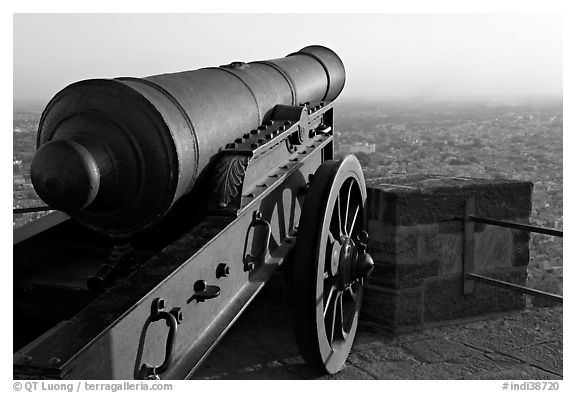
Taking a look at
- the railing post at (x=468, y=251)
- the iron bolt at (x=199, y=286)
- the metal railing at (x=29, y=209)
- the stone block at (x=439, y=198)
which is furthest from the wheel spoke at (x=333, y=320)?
the metal railing at (x=29, y=209)

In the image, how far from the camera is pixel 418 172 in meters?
4.97

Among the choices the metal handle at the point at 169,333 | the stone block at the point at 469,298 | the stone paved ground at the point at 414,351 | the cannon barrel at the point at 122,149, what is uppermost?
the cannon barrel at the point at 122,149

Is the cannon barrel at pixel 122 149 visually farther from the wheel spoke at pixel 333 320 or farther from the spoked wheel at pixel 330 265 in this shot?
the wheel spoke at pixel 333 320

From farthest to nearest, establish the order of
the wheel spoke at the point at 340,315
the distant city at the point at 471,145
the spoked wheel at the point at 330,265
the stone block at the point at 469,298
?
1. the distant city at the point at 471,145
2. the stone block at the point at 469,298
3. the wheel spoke at the point at 340,315
4. the spoked wheel at the point at 330,265

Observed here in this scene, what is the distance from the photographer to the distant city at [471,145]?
468 centimetres

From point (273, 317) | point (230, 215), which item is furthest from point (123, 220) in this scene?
point (273, 317)

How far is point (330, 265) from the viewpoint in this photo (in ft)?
11.6

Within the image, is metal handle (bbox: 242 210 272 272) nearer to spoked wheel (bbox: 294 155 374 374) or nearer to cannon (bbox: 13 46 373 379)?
cannon (bbox: 13 46 373 379)

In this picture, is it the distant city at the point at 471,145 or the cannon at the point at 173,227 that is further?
the distant city at the point at 471,145

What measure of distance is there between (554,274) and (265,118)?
2.40 metres

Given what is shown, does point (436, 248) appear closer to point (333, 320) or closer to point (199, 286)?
point (333, 320)

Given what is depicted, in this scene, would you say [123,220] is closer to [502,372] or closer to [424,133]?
[502,372]

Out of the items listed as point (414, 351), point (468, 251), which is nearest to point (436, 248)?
point (468, 251)

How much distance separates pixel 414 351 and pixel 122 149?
240 cm
